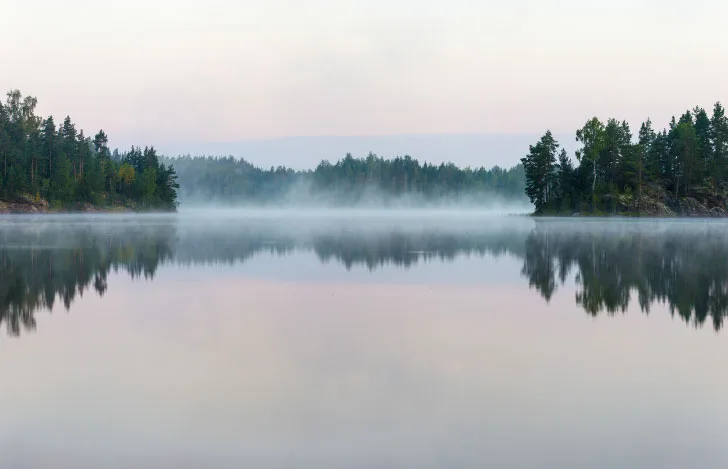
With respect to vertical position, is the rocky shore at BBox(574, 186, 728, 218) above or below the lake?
above

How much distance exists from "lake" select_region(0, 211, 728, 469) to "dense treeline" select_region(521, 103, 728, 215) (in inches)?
5186

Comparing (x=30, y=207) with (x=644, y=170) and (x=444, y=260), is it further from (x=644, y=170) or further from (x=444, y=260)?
(x=444, y=260)

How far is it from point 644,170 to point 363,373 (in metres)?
156

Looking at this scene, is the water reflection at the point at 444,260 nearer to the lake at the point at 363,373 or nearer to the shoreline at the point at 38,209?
the lake at the point at 363,373

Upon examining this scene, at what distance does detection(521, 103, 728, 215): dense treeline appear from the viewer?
6073 inches

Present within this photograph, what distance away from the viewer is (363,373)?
559 inches

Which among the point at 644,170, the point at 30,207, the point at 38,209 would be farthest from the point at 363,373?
the point at 38,209

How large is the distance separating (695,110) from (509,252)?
153 metres

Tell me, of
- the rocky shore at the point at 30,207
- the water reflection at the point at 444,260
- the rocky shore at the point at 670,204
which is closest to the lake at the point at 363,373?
the water reflection at the point at 444,260

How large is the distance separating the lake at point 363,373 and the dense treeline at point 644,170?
5186 inches

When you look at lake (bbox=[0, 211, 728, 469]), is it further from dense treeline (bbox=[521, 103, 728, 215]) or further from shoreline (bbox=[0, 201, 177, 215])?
shoreline (bbox=[0, 201, 177, 215])

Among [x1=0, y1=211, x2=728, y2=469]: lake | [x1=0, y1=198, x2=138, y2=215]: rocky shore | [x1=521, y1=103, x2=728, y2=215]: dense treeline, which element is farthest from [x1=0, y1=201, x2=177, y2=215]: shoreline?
[x1=0, y1=211, x2=728, y2=469]: lake

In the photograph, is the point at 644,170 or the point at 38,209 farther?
the point at 38,209

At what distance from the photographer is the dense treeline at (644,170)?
154 metres
